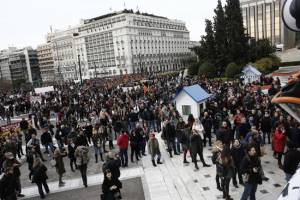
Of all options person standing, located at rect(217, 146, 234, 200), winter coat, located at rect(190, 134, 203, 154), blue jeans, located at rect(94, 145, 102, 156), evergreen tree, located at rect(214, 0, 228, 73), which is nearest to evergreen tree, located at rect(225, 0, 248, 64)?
evergreen tree, located at rect(214, 0, 228, 73)

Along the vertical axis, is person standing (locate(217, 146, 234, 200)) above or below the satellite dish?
below

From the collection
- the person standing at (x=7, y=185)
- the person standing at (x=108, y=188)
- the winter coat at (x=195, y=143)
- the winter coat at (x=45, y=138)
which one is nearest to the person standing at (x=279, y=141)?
the winter coat at (x=195, y=143)

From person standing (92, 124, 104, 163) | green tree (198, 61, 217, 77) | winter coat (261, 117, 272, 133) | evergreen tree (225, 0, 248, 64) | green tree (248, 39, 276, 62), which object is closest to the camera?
winter coat (261, 117, 272, 133)

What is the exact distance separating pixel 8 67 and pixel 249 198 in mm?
184028

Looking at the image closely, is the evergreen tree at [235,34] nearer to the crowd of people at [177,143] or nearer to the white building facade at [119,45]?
the crowd of people at [177,143]

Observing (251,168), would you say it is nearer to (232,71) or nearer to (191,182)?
(191,182)

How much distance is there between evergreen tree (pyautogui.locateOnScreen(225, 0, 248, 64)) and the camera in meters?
44.6

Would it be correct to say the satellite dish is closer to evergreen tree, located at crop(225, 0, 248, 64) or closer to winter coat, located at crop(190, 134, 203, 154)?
winter coat, located at crop(190, 134, 203, 154)

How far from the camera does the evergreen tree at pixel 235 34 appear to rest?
44.6 meters

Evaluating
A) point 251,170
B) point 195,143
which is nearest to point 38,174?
point 195,143

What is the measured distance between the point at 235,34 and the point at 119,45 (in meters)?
81.9

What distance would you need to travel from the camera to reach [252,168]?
780 centimetres

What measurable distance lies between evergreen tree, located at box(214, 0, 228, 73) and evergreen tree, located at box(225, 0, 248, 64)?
2.46ft

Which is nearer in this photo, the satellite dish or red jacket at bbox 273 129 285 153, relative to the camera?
the satellite dish
